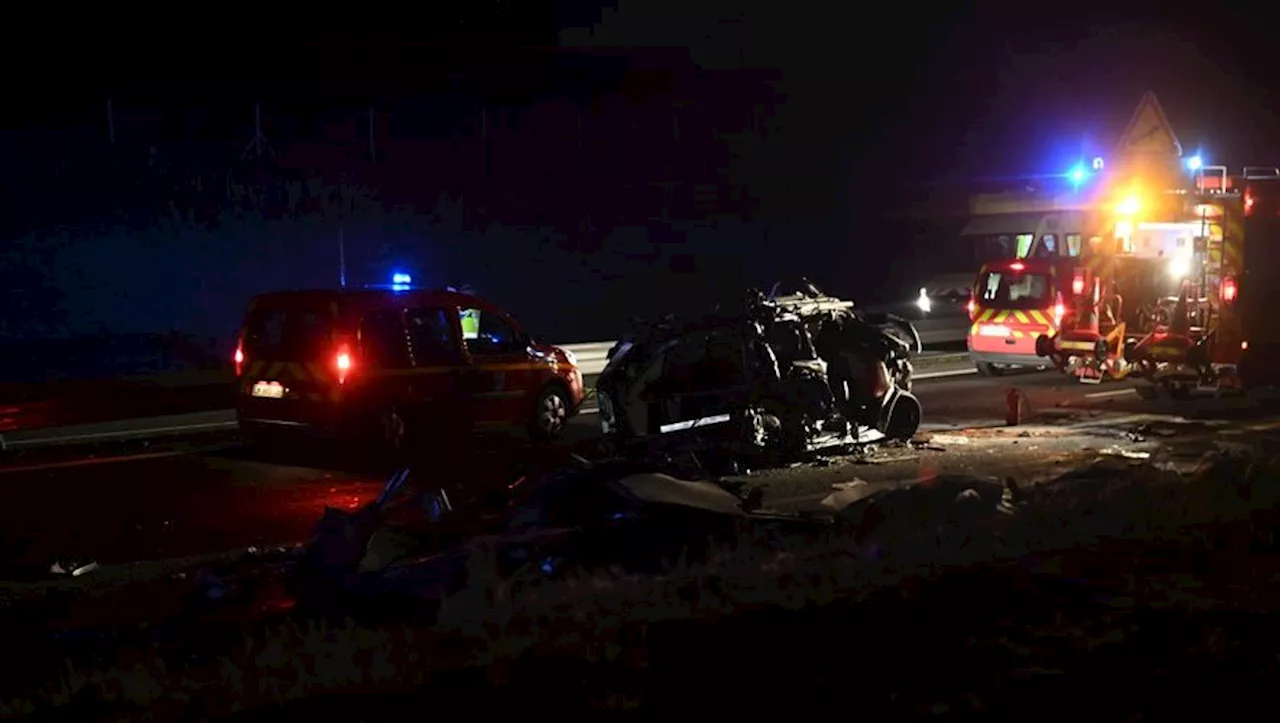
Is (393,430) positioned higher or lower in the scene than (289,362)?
lower

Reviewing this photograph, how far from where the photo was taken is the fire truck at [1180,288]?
17.0m

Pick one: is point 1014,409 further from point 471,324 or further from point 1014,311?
point 471,324

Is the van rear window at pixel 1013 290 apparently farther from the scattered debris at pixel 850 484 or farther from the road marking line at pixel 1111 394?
the scattered debris at pixel 850 484

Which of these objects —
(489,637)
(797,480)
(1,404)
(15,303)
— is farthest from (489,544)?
(15,303)

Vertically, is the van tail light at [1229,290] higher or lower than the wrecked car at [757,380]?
higher

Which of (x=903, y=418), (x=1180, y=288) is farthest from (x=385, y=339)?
(x=1180, y=288)

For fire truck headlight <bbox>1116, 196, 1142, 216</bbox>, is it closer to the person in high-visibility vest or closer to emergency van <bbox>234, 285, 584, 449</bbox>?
emergency van <bbox>234, 285, 584, 449</bbox>

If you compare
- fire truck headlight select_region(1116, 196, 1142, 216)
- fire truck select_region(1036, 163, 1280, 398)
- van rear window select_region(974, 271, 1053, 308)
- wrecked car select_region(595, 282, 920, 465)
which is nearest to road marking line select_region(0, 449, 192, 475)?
wrecked car select_region(595, 282, 920, 465)

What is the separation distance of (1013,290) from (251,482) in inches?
484

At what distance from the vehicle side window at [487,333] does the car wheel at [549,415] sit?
614 millimetres

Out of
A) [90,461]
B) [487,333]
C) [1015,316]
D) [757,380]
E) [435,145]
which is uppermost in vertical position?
[435,145]

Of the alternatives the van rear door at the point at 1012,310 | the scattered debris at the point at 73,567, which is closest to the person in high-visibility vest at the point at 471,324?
the scattered debris at the point at 73,567

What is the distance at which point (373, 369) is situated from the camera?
500 inches

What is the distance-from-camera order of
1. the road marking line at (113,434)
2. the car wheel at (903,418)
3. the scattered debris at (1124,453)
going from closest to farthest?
1. the scattered debris at (1124,453)
2. the car wheel at (903,418)
3. the road marking line at (113,434)
